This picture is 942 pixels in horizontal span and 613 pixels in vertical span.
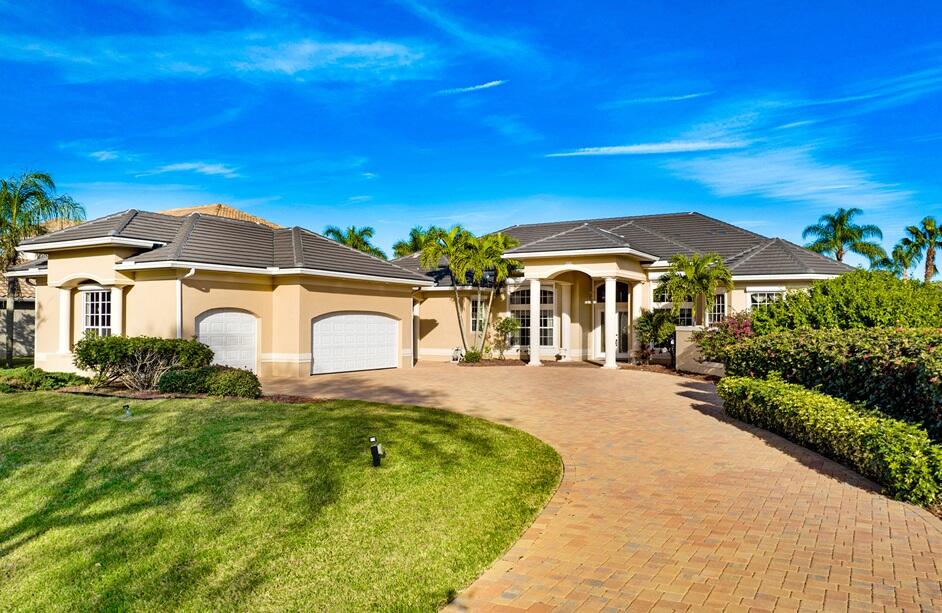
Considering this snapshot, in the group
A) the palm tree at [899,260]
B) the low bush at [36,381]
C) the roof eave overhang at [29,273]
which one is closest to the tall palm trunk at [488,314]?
the low bush at [36,381]

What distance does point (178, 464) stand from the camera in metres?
7.86

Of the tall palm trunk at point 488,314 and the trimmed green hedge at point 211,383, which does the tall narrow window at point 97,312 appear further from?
the tall palm trunk at point 488,314

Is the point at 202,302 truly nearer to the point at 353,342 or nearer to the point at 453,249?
the point at 353,342

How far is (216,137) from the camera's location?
23.8 meters

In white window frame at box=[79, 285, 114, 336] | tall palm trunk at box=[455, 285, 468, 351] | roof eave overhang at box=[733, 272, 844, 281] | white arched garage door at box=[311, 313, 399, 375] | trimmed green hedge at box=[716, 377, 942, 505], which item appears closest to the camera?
trimmed green hedge at box=[716, 377, 942, 505]

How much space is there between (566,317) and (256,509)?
20.1 meters

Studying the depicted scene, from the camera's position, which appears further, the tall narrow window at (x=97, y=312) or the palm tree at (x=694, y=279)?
the palm tree at (x=694, y=279)

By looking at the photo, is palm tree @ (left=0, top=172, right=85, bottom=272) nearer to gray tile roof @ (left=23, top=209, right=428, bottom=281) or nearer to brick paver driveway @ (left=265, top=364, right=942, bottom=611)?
gray tile roof @ (left=23, top=209, right=428, bottom=281)

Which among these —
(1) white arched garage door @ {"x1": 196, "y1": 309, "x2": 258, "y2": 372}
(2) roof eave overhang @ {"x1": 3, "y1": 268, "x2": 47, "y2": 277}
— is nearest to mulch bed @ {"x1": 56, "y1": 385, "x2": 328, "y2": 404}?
(1) white arched garage door @ {"x1": 196, "y1": 309, "x2": 258, "y2": 372}

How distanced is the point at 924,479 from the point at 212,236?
60.6ft

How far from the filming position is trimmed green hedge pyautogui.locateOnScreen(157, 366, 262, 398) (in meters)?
13.7

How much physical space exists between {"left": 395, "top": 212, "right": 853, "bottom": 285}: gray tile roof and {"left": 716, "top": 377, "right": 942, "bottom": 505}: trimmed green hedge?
463 inches

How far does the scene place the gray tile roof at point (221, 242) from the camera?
18609 mm

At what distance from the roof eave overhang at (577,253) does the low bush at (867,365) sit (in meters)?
9.59
